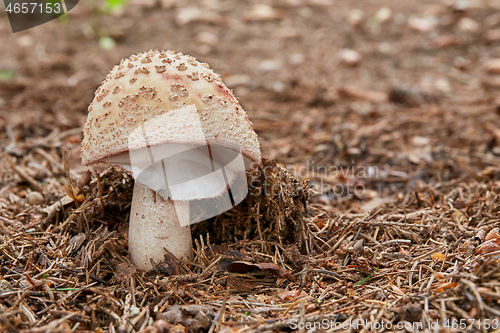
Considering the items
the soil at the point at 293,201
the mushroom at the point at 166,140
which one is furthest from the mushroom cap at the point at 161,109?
the soil at the point at 293,201

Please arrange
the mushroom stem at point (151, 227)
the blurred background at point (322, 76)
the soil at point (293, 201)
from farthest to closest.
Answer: the blurred background at point (322, 76) → the mushroom stem at point (151, 227) → the soil at point (293, 201)

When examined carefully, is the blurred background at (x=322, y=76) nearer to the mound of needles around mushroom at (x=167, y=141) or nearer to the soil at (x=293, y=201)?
the soil at (x=293, y=201)

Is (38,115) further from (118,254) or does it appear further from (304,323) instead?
(304,323)

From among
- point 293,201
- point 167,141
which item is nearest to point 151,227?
point 167,141

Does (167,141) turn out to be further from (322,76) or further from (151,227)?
(322,76)

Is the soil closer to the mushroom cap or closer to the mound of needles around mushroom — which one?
the mound of needles around mushroom

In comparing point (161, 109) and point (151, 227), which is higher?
point (161, 109)

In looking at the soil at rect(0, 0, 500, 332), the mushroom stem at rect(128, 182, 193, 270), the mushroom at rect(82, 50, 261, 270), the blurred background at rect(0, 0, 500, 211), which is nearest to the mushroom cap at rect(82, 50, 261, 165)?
the mushroom at rect(82, 50, 261, 270)
